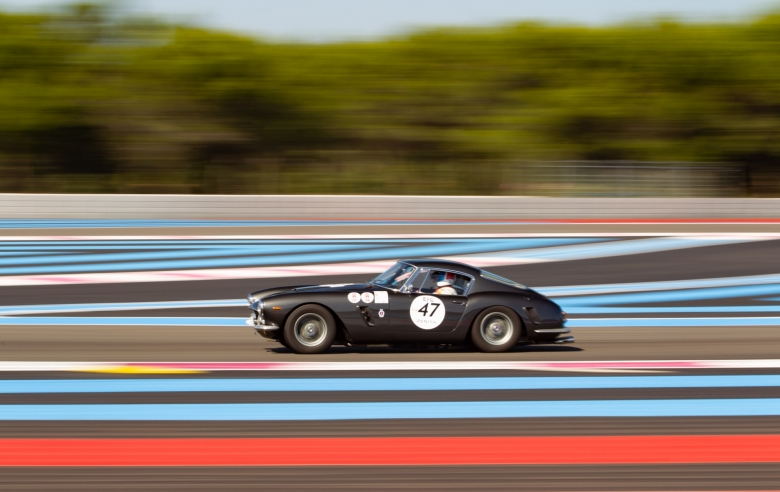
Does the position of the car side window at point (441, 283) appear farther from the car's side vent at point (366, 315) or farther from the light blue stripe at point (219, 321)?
the light blue stripe at point (219, 321)

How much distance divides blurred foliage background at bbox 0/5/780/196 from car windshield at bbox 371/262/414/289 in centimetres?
1685

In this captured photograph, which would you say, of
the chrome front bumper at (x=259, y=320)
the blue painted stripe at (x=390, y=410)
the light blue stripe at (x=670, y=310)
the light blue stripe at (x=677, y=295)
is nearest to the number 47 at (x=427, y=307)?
the chrome front bumper at (x=259, y=320)

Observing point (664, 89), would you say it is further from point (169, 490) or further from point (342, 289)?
point (169, 490)

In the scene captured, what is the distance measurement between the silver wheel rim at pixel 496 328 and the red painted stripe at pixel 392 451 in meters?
3.15

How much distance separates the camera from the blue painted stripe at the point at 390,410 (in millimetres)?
6594

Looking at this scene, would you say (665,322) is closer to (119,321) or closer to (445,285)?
(445,285)

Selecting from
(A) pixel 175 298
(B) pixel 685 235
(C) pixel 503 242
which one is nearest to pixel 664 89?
(B) pixel 685 235

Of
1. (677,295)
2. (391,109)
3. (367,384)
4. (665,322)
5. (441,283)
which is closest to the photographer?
(367,384)

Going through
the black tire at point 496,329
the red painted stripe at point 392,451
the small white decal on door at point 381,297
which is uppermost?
the small white decal on door at point 381,297

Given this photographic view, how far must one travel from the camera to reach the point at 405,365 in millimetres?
8594

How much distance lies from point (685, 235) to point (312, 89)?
13.0 metres

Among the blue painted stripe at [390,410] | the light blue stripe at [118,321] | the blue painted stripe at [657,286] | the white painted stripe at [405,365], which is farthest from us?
the blue painted stripe at [657,286]

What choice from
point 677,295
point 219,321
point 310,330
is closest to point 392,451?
point 310,330

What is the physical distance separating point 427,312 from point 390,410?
7.64 ft
